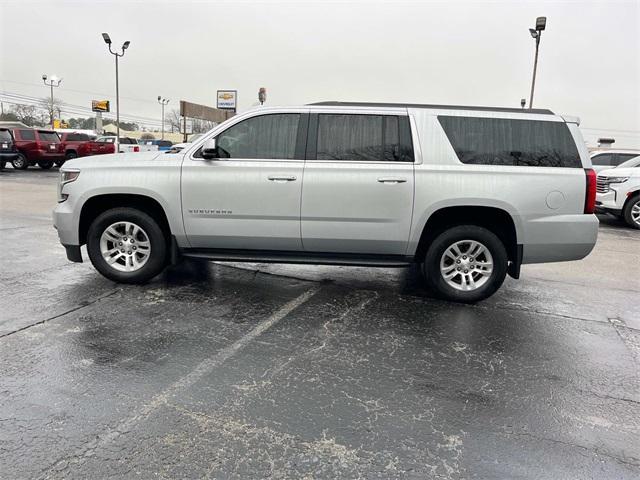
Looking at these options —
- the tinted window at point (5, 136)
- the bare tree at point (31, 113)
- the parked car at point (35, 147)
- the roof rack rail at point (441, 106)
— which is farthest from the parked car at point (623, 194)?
→ the bare tree at point (31, 113)

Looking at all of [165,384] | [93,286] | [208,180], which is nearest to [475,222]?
[208,180]

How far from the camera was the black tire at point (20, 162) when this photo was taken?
74.2 feet

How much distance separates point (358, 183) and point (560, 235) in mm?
2072

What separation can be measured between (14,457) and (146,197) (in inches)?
126

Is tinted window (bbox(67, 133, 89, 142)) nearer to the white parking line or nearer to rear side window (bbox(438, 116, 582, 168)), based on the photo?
the white parking line

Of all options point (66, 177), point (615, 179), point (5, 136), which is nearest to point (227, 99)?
point (5, 136)

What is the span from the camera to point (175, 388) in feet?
10.6

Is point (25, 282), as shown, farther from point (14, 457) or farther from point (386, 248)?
point (386, 248)

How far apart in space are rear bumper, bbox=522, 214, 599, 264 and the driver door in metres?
2.35

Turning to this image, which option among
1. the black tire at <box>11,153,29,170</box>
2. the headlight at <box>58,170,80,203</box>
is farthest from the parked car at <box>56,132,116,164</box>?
the headlight at <box>58,170,80,203</box>

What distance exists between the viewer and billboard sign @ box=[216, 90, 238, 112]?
1564 inches

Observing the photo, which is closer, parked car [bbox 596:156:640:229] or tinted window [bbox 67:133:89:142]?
parked car [bbox 596:156:640:229]

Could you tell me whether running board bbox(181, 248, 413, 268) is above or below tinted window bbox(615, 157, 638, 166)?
below

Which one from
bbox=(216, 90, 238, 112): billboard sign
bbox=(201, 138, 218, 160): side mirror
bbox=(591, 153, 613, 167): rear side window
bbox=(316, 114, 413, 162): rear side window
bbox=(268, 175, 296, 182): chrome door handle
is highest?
bbox=(216, 90, 238, 112): billboard sign
